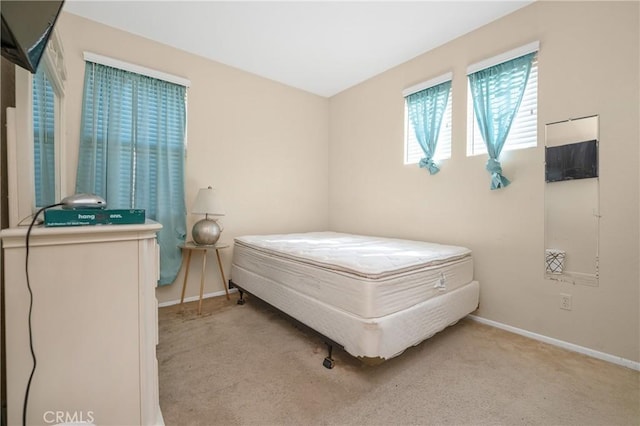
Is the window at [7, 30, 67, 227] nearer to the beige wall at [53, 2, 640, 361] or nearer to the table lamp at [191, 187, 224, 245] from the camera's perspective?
the beige wall at [53, 2, 640, 361]

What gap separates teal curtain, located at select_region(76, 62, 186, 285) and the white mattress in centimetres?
94

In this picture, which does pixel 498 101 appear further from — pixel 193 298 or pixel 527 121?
pixel 193 298

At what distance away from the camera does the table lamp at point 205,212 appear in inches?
107

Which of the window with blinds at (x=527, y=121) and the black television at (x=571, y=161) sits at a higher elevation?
the window with blinds at (x=527, y=121)

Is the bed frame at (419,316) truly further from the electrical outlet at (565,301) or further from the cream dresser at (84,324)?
the cream dresser at (84,324)

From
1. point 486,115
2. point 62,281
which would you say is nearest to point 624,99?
point 486,115

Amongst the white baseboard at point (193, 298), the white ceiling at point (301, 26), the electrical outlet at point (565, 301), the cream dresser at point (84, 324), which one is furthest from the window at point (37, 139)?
the electrical outlet at point (565, 301)

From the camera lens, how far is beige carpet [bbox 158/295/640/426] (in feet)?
4.33

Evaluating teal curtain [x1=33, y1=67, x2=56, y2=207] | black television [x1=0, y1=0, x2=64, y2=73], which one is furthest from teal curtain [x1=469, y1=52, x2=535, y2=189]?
teal curtain [x1=33, y1=67, x2=56, y2=207]

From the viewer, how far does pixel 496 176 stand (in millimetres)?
2285

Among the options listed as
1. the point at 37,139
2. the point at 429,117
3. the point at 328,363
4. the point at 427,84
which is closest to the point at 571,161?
the point at 429,117

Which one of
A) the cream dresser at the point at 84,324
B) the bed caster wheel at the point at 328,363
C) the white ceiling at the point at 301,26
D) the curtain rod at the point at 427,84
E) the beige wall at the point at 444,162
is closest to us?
the cream dresser at the point at 84,324

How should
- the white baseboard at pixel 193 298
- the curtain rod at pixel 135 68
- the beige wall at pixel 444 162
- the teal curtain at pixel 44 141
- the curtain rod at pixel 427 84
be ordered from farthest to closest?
the white baseboard at pixel 193 298
the curtain rod at pixel 427 84
the curtain rod at pixel 135 68
the beige wall at pixel 444 162
the teal curtain at pixel 44 141

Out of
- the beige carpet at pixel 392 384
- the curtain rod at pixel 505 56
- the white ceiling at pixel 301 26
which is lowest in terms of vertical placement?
the beige carpet at pixel 392 384
